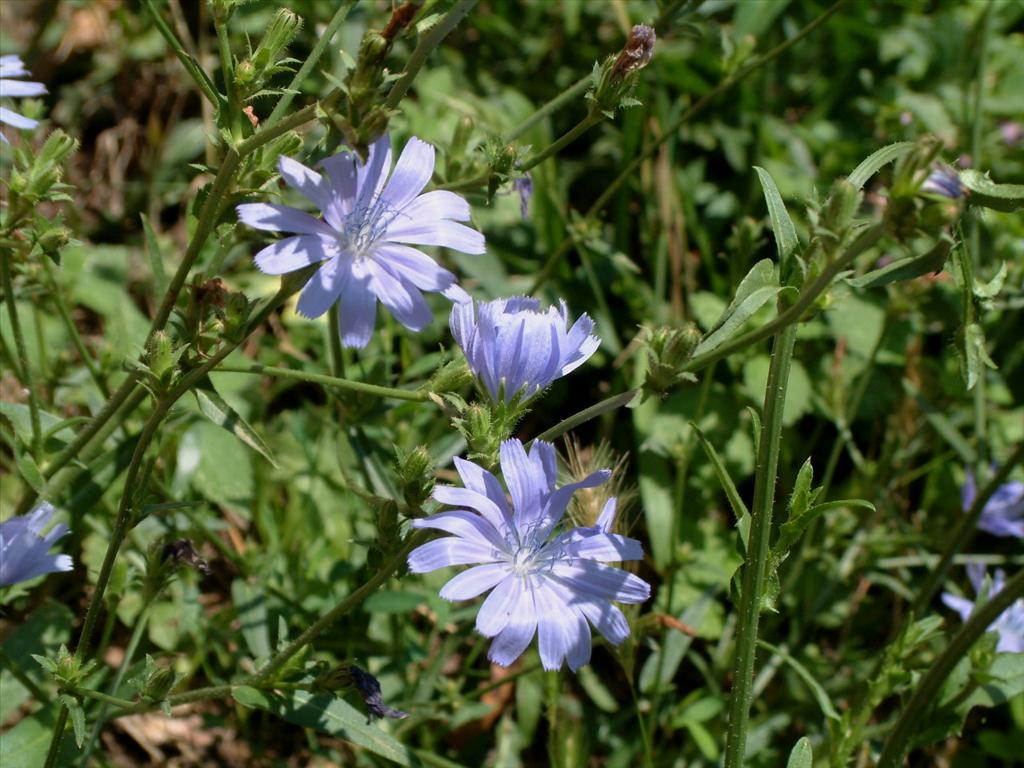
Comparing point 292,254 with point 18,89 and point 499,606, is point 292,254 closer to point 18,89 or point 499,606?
point 499,606

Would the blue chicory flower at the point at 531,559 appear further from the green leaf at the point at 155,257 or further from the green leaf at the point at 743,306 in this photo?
the green leaf at the point at 155,257

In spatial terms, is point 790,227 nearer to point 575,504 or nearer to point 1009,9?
point 575,504

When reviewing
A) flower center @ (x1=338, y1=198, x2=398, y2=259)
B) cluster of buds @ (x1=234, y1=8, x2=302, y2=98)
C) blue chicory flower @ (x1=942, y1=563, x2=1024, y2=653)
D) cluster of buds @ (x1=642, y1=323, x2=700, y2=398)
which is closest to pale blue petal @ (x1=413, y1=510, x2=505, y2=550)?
cluster of buds @ (x1=642, y1=323, x2=700, y2=398)

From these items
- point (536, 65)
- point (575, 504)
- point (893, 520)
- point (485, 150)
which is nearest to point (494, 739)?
point (575, 504)

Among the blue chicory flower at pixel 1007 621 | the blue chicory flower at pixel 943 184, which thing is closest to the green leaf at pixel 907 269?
the blue chicory flower at pixel 943 184

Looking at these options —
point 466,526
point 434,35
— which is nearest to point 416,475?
point 466,526

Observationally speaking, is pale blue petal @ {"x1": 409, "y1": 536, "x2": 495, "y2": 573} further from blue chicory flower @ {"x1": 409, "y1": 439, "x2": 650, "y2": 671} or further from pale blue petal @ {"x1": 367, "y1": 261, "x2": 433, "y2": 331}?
pale blue petal @ {"x1": 367, "y1": 261, "x2": 433, "y2": 331}
